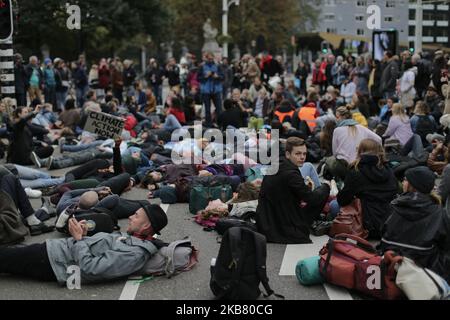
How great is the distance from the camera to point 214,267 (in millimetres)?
7289

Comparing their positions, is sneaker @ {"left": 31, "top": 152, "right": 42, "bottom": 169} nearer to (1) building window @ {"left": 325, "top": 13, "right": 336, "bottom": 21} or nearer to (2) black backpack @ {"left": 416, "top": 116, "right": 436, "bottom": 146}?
(2) black backpack @ {"left": 416, "top": 116, "right": 436, "bottom": 146}

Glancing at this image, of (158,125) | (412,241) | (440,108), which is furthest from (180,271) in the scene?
(158,125)

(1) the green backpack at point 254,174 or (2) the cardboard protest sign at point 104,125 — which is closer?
(1) the green backpack at point 254,174

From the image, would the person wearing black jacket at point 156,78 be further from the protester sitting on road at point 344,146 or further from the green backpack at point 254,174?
the green backpack at point 254,174

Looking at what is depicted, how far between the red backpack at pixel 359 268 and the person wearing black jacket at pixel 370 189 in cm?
161

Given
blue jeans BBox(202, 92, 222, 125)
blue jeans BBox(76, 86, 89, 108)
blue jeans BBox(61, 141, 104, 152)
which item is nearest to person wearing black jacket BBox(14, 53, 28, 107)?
blue jeans BBox(76, 86, 89, 108)

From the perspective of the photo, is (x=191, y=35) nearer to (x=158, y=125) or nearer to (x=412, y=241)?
(x=158, y=125)

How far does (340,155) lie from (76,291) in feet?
19.5

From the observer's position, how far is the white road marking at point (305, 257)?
7.38m

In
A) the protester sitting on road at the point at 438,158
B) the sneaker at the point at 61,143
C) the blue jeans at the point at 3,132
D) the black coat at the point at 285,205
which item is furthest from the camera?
the blue jeans at the point at 3,132

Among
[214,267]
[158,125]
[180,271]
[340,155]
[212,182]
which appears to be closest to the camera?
[214,267]

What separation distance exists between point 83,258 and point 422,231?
3221 mm

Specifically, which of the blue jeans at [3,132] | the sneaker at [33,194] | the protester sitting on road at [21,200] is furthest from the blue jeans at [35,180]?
the blue jeans at [3,132]

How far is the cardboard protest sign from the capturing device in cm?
1297
